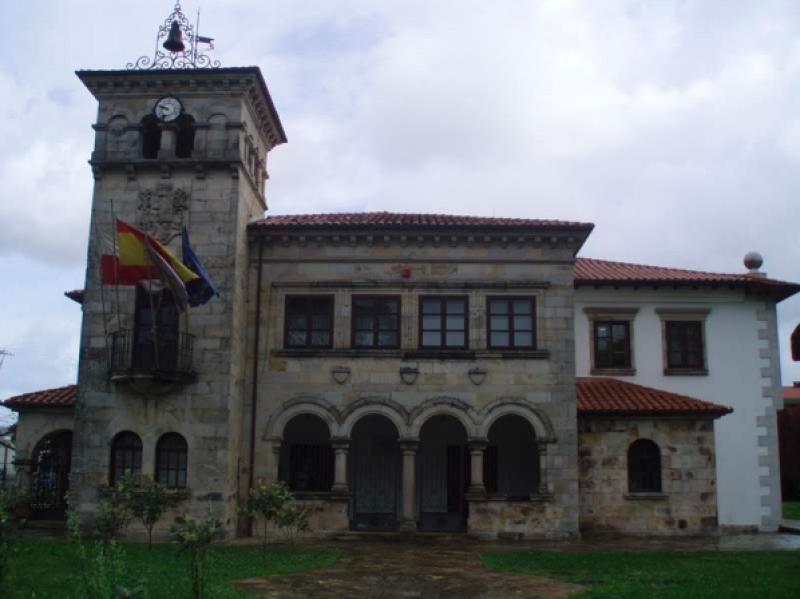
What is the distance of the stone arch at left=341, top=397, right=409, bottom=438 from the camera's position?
23.1 metres

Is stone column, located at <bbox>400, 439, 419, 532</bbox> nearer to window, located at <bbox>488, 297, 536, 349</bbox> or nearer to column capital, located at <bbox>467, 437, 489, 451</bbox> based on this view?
column capital, located at <bbox>467, 437, 489, 451</bbox>

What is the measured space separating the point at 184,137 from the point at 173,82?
59.5 inches

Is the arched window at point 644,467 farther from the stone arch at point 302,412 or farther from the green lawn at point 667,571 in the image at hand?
the stone arch at point 302,412

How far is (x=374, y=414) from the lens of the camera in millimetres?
23422

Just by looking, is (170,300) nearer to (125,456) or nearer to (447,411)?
(125,456)

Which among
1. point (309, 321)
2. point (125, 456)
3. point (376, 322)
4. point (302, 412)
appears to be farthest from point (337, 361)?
point (125, 456)

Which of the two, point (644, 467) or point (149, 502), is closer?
point (149, 502)

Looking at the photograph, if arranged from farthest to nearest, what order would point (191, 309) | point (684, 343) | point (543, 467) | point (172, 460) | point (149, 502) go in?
1. point (684, 343)
2. point (543, 467)
3. point (191, 309)
4. point (172, 460)
5. point (149, 502)

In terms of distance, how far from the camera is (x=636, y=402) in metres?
24.6

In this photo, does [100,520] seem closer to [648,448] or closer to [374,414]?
[374,414]

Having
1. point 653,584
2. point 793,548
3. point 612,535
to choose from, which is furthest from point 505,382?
point 653,584

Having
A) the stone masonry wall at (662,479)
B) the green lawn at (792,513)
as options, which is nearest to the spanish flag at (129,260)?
the stone masonry wall at (662,479)

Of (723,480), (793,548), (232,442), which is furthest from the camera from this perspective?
(723,480)

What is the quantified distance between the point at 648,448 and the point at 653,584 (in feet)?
34.7
